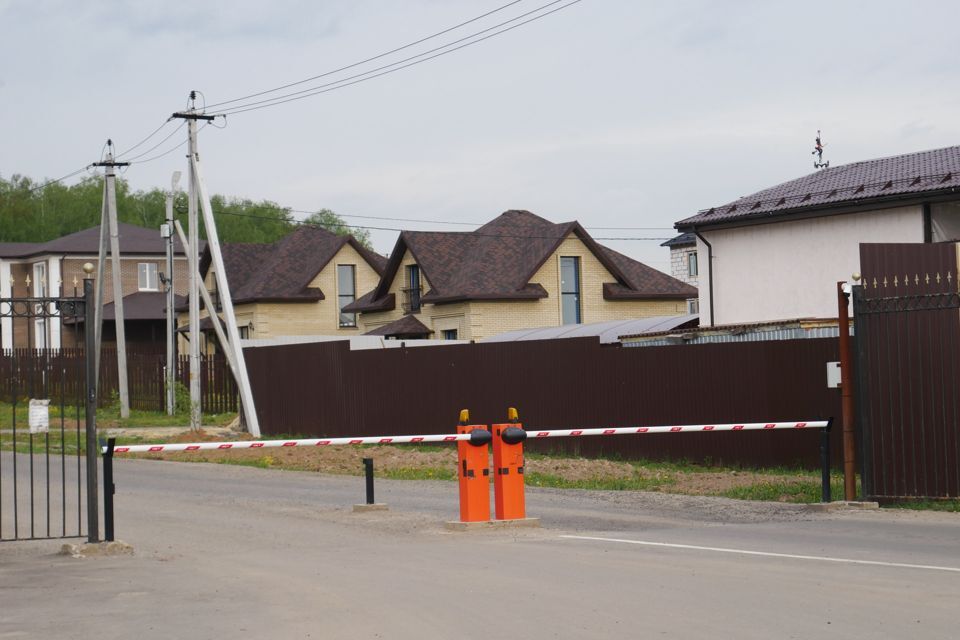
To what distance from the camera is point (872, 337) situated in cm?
1548

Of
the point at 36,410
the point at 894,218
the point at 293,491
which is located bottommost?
the point at 293,491

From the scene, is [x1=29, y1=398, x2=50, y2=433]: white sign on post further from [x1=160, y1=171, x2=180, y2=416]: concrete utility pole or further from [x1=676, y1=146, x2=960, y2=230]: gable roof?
[x1=160, y1=171, x2=180, y2=416]: concrete utility pole

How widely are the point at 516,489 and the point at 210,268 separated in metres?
49.0

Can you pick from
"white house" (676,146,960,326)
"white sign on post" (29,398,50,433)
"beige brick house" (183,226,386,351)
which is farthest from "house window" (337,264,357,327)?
"white sign on post" (29,398,50,433)

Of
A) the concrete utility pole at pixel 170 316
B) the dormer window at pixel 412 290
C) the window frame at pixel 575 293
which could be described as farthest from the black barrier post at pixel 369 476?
the dormer window at pixel 412 290

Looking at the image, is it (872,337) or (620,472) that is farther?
(620,472)

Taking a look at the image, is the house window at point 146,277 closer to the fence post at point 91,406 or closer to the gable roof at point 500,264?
the gable roof at point 500,264

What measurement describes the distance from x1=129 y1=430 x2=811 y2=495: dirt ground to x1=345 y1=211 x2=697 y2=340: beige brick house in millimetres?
18709

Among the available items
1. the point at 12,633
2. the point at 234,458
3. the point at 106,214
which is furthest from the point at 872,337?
the point at 106,214

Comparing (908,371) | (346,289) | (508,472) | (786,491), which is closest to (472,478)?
(508,472)

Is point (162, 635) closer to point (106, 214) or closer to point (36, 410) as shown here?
point (36, 410)

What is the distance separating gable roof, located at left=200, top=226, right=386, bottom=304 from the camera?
191 ft

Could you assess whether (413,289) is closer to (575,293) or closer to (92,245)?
(575,293)

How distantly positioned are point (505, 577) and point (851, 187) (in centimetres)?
2070
